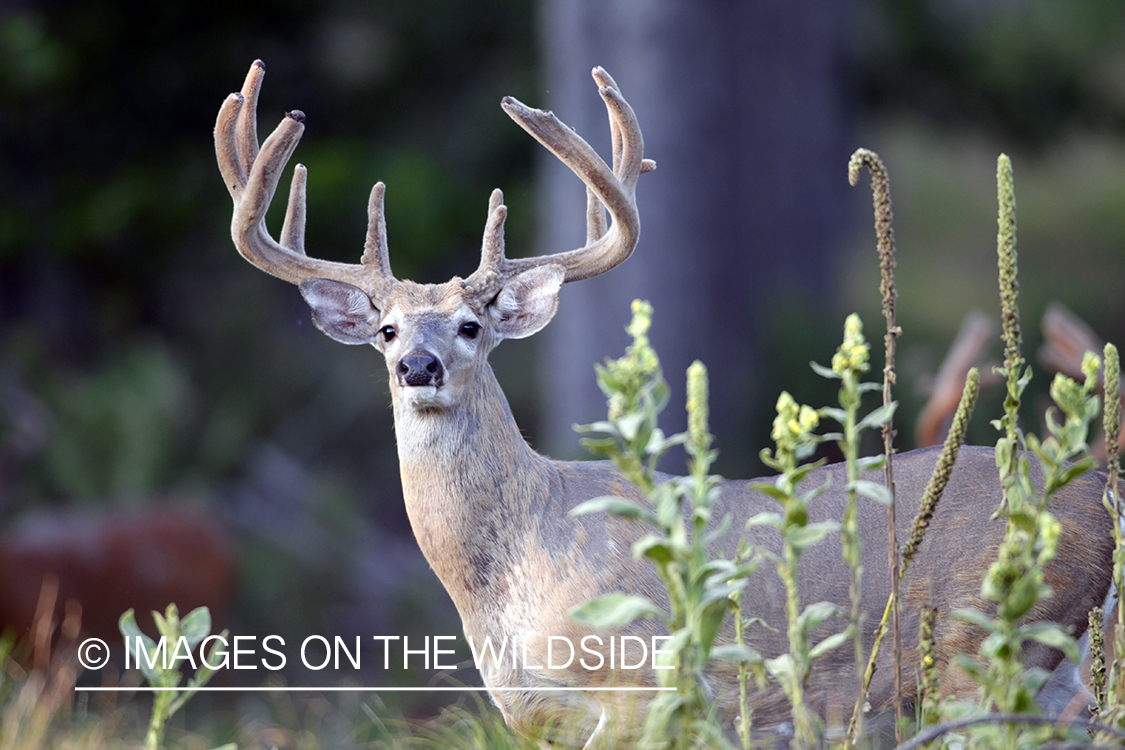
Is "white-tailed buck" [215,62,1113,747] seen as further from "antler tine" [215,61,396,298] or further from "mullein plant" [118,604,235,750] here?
"mullein plant" [118,604,235,750]

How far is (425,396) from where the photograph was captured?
325 cm

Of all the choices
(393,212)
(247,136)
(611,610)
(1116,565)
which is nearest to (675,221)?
(393,212)

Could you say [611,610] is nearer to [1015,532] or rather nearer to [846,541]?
[846,541]

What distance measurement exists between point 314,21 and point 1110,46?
6718 mm

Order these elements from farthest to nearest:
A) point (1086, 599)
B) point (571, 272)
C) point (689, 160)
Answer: point (689, 160), point (571, 272), point (1086, 599)

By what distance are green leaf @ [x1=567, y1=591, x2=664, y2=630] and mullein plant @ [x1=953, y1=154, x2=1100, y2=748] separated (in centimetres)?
48

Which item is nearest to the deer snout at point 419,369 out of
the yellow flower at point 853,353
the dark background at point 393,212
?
the yellow flower at point 853,353

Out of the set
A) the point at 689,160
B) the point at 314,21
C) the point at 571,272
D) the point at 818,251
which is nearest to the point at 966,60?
the point at 818,251

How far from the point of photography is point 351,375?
11.2 metres

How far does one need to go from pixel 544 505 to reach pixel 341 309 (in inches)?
29.5

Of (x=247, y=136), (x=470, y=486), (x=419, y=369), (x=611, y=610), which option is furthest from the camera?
(x=247, y=136)

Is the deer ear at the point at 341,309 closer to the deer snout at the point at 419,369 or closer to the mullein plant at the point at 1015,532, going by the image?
the deer snout at the point at 419,369

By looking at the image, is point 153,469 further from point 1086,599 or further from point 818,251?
point 1086,599

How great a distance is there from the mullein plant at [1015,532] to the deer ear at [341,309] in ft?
5.51
